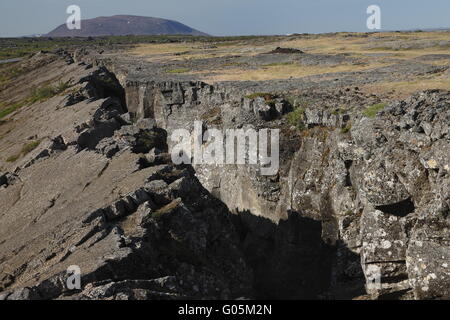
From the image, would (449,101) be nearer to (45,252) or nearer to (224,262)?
(224,262)

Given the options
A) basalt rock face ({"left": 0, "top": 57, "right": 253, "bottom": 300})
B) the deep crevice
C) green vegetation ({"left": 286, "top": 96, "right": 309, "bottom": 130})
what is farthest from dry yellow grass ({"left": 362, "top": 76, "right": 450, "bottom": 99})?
basalt rock face ({"left": 0, "top": 57, "right": 253, "bottom": 300})

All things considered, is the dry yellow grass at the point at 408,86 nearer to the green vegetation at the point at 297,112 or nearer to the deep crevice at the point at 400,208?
the green vegetation at the point at 297,112

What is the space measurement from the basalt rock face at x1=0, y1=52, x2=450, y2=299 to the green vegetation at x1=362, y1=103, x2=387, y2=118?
2.14 feet

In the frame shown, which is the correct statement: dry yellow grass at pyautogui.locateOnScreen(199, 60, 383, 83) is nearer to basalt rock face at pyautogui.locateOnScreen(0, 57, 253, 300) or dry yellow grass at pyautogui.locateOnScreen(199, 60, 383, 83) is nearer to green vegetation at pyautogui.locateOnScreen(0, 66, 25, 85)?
basalt rock face at pyautogui.locateOnScreen(0, 57, 253, 300)

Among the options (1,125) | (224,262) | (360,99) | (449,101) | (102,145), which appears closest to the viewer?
(224,262)

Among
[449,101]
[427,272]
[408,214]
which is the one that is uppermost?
[449,101]

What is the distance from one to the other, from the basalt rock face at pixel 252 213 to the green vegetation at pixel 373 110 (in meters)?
0.65

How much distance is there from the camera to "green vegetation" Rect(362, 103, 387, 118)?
28469 mm

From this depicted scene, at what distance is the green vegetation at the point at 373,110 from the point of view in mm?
A: 28469

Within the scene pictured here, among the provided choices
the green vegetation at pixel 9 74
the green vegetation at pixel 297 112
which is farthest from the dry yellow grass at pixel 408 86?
the green vegetation at pixel 9 74

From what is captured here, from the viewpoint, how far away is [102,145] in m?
31.8

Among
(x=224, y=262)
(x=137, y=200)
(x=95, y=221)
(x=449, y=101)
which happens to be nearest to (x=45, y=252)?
(x=95, y=221)

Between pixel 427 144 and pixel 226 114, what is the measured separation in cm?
2061

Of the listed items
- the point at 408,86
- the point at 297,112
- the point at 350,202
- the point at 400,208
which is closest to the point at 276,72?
the point at 408,86
